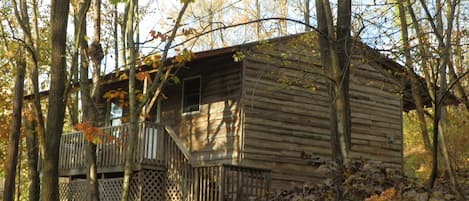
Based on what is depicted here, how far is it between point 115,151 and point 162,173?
1593 mm

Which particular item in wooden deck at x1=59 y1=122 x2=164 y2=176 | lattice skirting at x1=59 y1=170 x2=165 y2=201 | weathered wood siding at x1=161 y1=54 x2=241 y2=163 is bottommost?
lattice skirting at x1=59 y1=170 x2=165 y2=201

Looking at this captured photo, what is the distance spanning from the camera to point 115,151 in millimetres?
16312

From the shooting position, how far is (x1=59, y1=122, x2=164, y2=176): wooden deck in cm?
1534

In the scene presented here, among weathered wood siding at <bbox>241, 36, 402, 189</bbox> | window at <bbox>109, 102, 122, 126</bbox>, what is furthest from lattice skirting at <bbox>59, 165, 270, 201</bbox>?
window at <bbox>109, 102, 122, 126</bbox>

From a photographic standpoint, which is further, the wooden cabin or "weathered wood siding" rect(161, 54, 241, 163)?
"weathered wood siding" rect(161, 54, 241, 163)

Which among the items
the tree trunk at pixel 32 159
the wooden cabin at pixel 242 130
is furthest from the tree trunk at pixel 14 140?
the wooden cabin at pixel 242 130

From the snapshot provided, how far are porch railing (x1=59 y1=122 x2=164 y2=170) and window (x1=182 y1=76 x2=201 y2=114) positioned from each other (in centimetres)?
229

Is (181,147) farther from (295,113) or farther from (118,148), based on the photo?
(295,113)

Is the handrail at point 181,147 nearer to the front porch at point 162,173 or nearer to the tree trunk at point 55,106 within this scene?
the front porch at point 162,173

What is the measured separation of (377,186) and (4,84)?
2216cm

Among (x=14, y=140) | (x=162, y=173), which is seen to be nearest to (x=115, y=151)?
(x=162, y=173)

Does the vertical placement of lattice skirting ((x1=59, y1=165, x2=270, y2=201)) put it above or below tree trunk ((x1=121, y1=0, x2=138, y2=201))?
below

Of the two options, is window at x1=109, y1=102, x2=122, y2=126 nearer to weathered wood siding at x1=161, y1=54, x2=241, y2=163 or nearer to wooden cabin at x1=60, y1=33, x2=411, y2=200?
wooden cabin at x1=60, y1=33, x2=411, y2=200

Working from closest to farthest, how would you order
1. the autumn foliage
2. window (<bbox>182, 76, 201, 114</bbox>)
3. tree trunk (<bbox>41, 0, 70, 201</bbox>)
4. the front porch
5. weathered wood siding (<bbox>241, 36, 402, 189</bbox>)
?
1. the autumn foliage
2. tree trunk (<bbox>41, 0, 70, 201</bbox>)
3. the front porch
4. weathered wood siding (<bbox>241, 36, 402, 189</bbox>)
5. window (<bbox>182, 76, 201, 114</bbox>)
